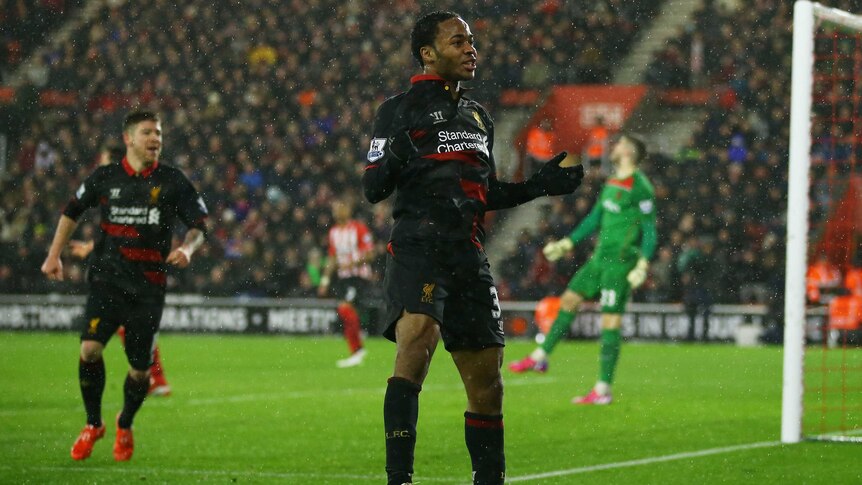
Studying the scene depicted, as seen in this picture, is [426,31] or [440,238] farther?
[426,31]

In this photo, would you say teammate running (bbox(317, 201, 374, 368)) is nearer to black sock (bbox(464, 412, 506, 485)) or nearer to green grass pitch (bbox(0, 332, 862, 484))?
green grass pitch (bbox(0, 332, 862, 484))

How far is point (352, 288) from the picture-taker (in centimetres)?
1672

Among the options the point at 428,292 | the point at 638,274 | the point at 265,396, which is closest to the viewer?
the point at 428,292

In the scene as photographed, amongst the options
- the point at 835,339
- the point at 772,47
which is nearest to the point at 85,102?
the point at 772,47

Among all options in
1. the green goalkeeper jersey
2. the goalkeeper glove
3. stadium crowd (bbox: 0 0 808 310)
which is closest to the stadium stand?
stadium crowd (bbox: 0 0 808 310)

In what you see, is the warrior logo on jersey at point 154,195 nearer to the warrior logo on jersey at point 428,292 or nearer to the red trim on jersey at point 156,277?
the red trim on jersey at point 156,277

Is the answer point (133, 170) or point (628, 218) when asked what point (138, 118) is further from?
point (628, 218)

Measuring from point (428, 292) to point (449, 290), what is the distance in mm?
113

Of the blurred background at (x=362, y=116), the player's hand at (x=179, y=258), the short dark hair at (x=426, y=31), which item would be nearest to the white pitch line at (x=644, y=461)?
the player's hand at (x=179, y=258)

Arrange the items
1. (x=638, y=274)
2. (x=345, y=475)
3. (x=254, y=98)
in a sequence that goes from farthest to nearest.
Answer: (x=254, y=98) → (x=638, y=274) → (x=345, y=475)

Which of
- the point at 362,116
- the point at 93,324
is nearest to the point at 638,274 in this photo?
the point at 93,324

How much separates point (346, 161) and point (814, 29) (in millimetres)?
17123

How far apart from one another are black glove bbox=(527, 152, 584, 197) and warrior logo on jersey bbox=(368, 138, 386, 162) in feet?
2.16

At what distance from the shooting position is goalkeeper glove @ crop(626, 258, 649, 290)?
10711mm
